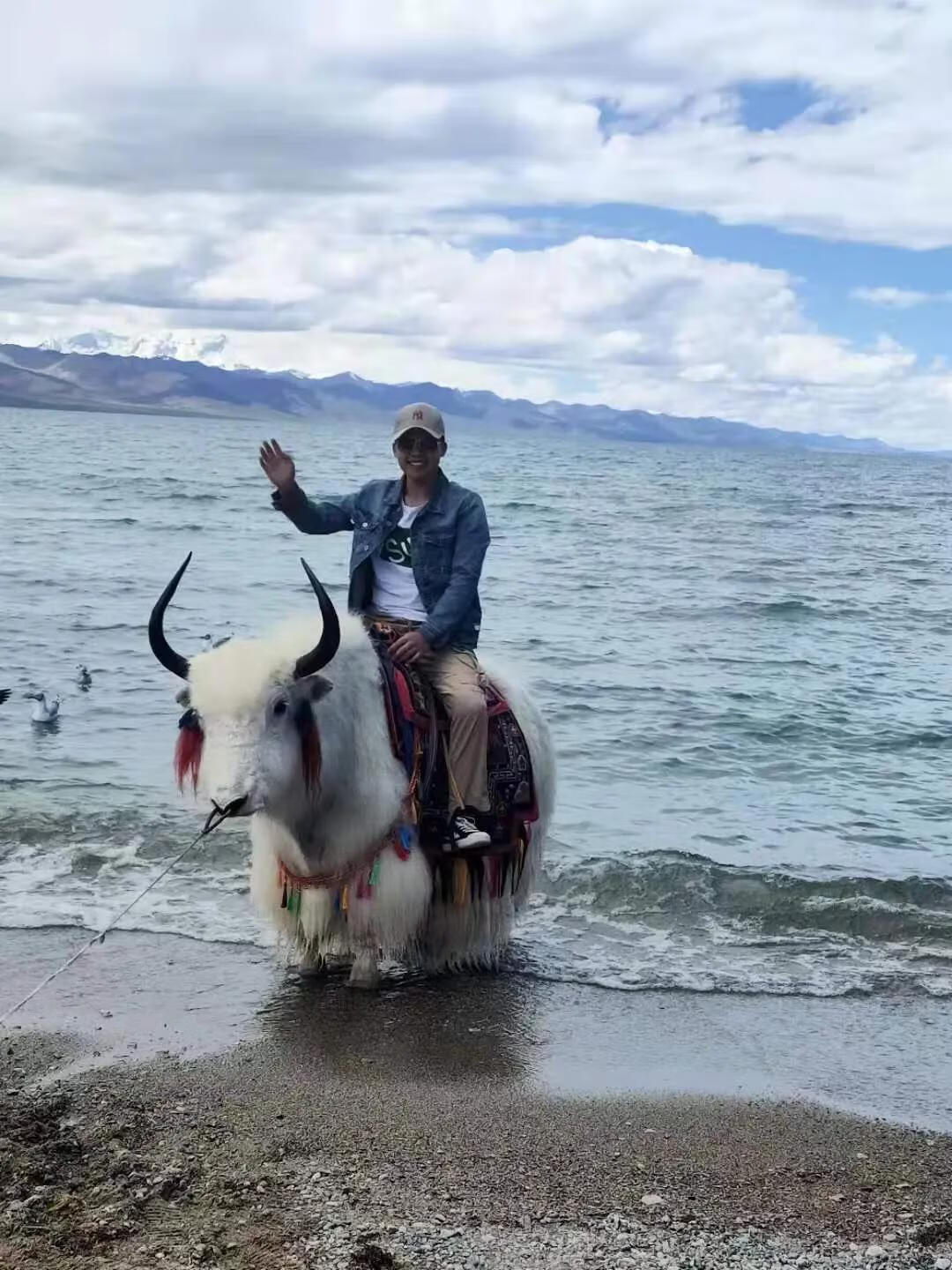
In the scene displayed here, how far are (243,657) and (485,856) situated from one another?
1260 millimetres

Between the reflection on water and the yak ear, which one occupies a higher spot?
the yak ear

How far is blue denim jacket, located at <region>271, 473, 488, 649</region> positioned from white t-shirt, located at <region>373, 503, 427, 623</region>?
0.09 feet

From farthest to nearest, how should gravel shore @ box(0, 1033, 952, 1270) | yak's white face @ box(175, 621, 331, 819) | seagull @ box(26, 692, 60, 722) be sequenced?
seagull @ box(26, 692, 60, 722)
yak's white face @ box(175, 621, 331, 819)
gravel shore @ box(0, 1033, 952, 1270)

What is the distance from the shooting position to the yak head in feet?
14.9

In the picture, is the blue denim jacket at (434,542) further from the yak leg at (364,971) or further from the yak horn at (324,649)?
the yak leg at (364,971)

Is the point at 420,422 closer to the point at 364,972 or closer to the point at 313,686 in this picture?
the point at 313,686

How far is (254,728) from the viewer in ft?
15.2

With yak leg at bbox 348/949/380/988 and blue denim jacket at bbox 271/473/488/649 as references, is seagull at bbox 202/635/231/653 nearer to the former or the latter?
blue denim jacket at bbox 271/473/488/649

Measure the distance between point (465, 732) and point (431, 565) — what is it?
1.93ft

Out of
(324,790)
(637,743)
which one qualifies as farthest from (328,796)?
(637,743)

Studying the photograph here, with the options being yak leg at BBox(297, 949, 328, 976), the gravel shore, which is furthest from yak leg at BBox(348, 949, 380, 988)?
the gravel shore

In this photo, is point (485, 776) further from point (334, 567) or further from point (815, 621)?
point (334, 567)

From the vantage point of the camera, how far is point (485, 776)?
539 centimetres

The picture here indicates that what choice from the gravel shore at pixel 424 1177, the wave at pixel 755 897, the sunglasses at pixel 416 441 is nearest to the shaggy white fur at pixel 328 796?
the sunglasses at pixel 416 441
